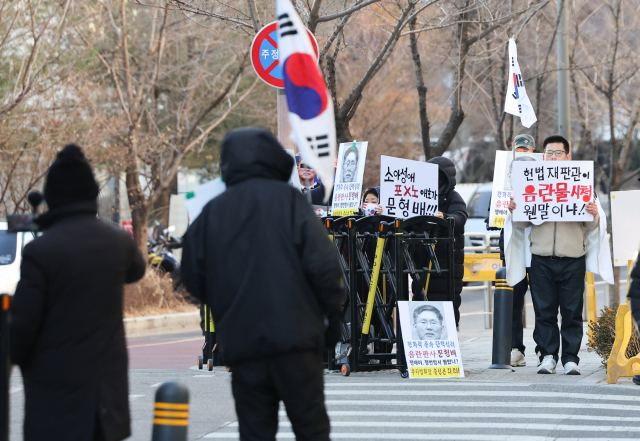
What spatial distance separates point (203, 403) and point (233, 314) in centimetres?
380

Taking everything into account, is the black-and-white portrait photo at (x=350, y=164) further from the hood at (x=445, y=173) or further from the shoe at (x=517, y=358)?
the shoe at (x=517, y=358)

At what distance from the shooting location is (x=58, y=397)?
384cm

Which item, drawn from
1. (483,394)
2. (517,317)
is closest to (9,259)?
(517,317)

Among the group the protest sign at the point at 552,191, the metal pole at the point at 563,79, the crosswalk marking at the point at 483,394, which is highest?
the metal pole at the point at 563,79

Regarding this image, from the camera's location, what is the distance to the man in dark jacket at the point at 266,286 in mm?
3908

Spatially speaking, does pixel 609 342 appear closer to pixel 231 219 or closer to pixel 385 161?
pixel 385 161

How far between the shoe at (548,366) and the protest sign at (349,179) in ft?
7.71

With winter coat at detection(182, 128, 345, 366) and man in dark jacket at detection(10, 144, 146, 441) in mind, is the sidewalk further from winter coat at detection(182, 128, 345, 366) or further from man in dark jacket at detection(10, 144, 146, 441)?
man in dark jacket at detection(10, 144, 146, 441)

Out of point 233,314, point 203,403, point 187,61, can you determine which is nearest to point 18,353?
point 233,314

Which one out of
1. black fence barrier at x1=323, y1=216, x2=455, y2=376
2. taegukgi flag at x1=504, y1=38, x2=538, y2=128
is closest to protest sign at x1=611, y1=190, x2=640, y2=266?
black fence barrier at x1=323, y1=216, x2=455, y2=376

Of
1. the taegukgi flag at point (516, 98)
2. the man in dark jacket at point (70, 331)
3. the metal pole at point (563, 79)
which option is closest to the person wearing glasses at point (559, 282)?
the taegukgi flag at point (516, 98)

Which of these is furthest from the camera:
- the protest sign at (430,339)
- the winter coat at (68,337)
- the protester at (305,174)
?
the protester at (305,174)

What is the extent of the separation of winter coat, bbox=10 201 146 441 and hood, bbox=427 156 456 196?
5.91 metres

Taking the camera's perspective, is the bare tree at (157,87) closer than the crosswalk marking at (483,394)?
No
